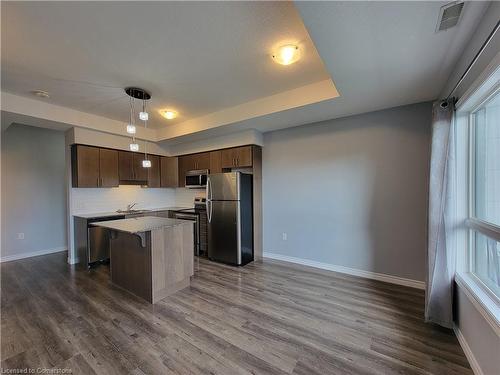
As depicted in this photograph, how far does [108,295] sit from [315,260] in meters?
3.13

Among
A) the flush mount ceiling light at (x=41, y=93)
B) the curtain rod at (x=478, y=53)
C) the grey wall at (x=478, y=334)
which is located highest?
the flush mount ceiling light at (x=41, y=93)

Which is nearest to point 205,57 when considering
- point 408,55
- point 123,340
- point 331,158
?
point 408,55

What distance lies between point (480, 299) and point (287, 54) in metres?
2.55

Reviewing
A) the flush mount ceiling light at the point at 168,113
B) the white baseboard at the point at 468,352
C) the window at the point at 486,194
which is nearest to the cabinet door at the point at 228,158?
the flush mount ceiling light at the point at 168,113

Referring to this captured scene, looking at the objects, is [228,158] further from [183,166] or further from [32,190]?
[32,190]

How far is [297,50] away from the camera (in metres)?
2.10

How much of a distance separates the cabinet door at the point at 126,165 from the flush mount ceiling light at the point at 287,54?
3865 millimetres

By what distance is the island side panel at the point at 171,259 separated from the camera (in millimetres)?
2662

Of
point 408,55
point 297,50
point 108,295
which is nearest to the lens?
point 408,55

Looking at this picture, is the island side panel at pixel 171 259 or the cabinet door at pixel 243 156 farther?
the cabinet door at pixel 243 156

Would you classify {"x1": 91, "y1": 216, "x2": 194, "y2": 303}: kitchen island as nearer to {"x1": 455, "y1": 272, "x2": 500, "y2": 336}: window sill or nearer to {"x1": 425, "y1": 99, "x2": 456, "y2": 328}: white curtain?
{"x1": 425, "y1": 99, "x2": 456, "y2": 328}: white curtain

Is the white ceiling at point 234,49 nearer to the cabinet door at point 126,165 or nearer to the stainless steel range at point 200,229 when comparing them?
the cabinet door at point 126,165

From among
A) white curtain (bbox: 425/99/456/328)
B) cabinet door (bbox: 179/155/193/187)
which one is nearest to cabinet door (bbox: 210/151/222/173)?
cabinet door (bbox: 179/155/193/187)

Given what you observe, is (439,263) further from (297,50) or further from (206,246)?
(206,246)
